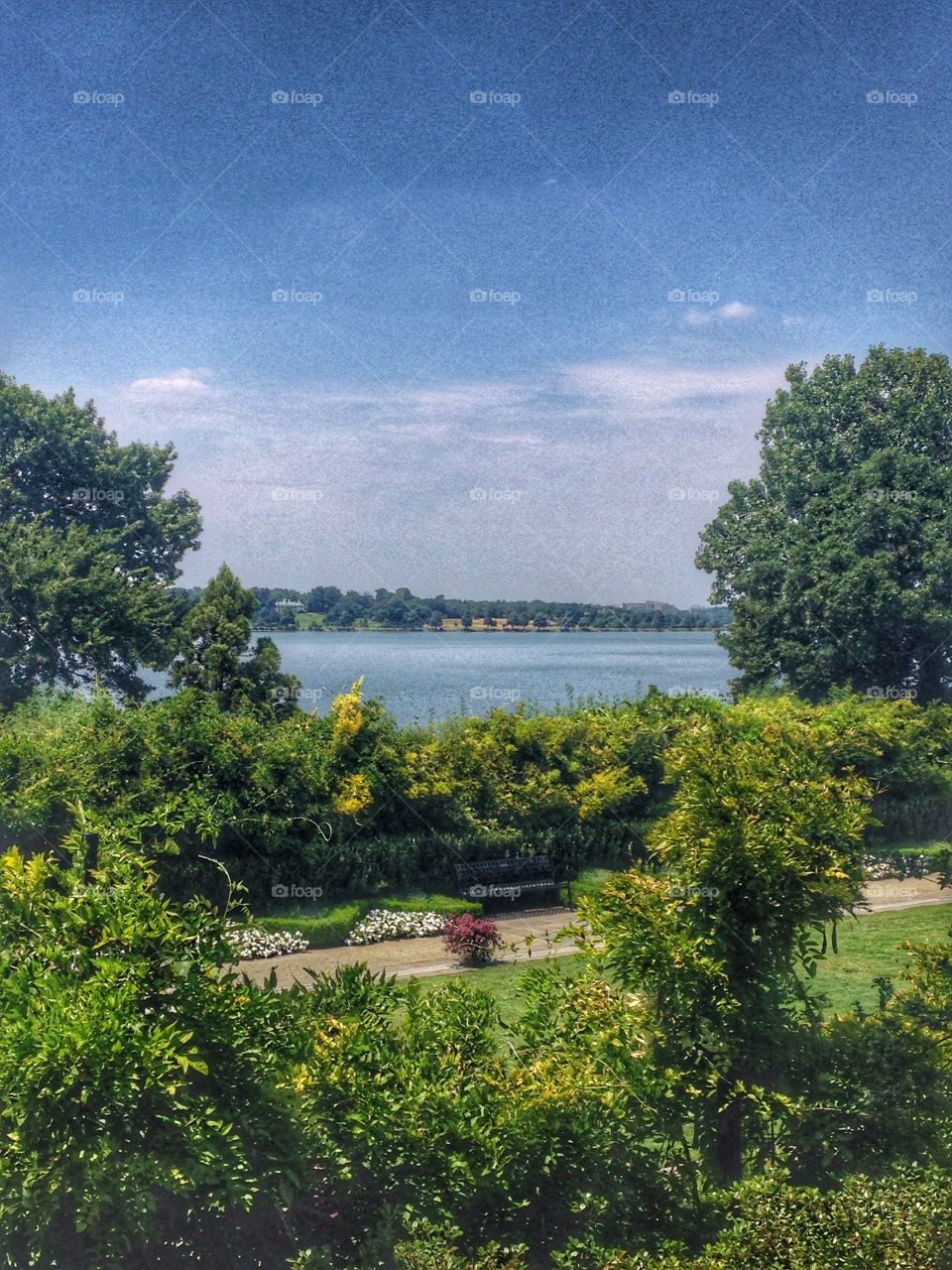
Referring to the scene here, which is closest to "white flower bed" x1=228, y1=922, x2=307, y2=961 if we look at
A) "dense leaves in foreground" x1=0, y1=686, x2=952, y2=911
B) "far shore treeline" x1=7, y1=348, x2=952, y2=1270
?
"dense leaves in foreground" x1=0, y1=686, x2=952, y2=911

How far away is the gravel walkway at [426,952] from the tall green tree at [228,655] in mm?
4497

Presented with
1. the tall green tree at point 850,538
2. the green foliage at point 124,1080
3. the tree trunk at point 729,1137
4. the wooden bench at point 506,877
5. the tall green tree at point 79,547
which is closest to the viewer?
the green foliage at point 124,1080

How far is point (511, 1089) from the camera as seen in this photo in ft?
14.1

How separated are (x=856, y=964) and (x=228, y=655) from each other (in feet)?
28.9

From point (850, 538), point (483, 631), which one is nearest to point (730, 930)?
point (483, 631)

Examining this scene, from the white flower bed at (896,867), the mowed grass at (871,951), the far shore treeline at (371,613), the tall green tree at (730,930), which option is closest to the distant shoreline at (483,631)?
the far shore treeline at (371,613)

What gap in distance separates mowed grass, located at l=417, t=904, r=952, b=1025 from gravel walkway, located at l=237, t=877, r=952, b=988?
23cm

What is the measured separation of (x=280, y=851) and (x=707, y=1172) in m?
7.52

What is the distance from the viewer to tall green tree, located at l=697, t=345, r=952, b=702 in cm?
1928

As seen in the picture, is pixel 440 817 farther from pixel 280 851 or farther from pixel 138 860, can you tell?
pixel 138 860

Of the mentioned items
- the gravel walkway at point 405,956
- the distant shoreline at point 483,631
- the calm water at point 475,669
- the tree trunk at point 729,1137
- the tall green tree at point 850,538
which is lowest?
the gravel walkway at point 405,956

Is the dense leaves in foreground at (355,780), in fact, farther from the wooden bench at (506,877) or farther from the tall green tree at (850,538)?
the tall green tree at (850,538)

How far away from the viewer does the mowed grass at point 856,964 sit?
8.51 metres

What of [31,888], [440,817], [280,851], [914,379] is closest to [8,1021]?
[31,888]
